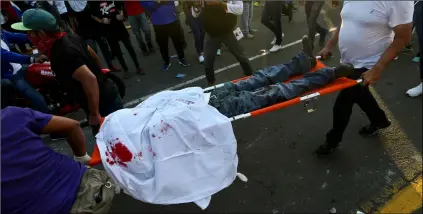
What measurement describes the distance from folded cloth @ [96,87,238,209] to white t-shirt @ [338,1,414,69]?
148cm

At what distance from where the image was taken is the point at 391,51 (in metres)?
2.69

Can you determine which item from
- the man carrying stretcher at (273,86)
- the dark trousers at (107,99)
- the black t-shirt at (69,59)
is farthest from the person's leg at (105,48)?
the man carrying stretcher at (273,86)

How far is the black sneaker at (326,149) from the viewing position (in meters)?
3.31

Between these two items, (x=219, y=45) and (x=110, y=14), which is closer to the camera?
(x=219, y=45)

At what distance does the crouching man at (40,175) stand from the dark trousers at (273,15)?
13.5 ft

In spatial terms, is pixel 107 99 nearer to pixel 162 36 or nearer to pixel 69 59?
pixel 69 59

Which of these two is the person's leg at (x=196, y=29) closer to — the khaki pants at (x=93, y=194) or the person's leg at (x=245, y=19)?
the person's leg at (x=245, y=19)

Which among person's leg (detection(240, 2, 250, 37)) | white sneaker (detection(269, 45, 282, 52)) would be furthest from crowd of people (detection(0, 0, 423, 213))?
person's leg (detection(240, 2, 250, 37))

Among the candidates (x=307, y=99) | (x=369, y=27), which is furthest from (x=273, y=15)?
(x=307, y=99)

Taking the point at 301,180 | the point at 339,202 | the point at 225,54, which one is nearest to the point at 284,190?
the point at 301,180

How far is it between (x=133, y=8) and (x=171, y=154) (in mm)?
4023

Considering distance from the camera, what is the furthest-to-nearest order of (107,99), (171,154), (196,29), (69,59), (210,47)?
1. (196,29)
2. (210,47)
3. (107,99)
4. (69,59)
5. (171,154)

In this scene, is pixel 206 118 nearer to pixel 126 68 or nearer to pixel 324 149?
pixel 324 149

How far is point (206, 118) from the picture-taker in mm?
2539
